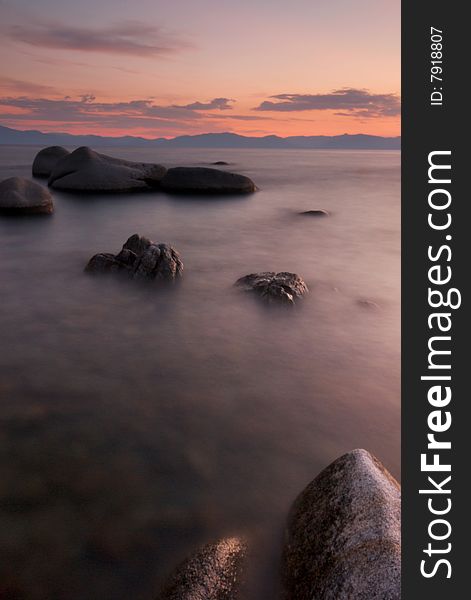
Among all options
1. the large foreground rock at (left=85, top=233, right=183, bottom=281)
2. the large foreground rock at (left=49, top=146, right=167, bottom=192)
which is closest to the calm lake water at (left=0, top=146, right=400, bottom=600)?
the large foreground rock at (left=85, top=233, right=183, bottom=281)

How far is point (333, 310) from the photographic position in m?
9.70

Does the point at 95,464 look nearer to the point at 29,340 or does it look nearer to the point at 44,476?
the point at 44,476

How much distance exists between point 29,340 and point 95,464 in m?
3.69

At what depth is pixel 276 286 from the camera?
9961 mm

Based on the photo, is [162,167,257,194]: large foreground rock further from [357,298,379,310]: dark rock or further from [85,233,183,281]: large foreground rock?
[357,298,379,310]: dark rock

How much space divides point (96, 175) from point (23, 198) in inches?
304

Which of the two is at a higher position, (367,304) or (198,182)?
(198,182)

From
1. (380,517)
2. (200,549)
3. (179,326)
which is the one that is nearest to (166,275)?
(179,326)

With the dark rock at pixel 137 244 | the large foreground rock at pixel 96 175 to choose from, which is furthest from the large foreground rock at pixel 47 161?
the dark rock at pixel 137 244

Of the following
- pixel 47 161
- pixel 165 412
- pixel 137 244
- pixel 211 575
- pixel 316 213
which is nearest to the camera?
pixel 211 575

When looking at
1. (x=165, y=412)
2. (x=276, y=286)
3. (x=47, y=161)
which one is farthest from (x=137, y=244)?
(x=47, y=161)

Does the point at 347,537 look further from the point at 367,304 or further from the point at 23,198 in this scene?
the point at 23,198

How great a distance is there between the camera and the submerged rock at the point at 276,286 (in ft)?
31.8

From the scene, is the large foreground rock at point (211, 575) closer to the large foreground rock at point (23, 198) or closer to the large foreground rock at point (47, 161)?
the large foreground rock at point (23, 198)
